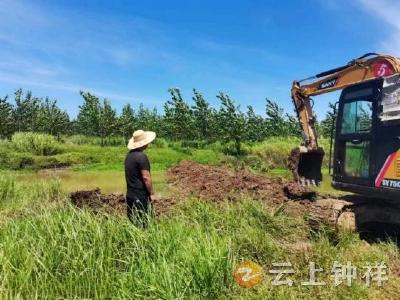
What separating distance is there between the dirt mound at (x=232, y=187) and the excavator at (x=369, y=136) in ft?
6.93

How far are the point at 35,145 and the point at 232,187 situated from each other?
68.0 feet

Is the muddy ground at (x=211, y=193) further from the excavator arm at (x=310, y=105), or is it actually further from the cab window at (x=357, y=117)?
the cab window at (x=357, y=117)

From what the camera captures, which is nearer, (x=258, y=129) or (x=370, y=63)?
(x=370, y=63)

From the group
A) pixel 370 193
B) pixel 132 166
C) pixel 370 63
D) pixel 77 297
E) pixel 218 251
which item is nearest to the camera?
pixel 77 297

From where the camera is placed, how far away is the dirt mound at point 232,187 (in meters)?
11.9

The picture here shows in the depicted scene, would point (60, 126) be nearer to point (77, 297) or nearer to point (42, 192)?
point (42, 192)

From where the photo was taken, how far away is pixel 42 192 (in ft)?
39.3

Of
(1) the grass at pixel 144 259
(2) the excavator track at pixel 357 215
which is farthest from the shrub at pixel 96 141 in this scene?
(1) the grass at pixel 144 259

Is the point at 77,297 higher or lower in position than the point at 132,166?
lower

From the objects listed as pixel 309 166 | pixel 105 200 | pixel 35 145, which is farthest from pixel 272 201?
→ pixel 35 145

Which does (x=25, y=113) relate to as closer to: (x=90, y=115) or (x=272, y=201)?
(x=90, y=115)

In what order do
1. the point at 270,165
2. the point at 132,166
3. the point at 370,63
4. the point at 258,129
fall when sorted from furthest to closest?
the point at 258,129 → the point at 270,165 → the point at 370,63 → the point at 132,166

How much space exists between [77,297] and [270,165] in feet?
77.7

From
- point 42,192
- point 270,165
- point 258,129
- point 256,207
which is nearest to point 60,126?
point 258,129
